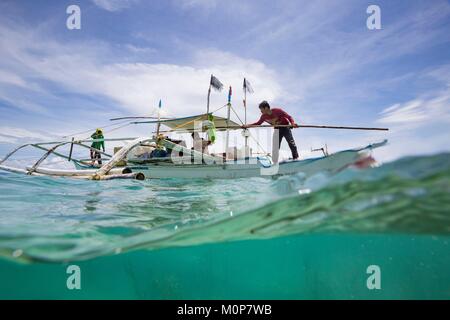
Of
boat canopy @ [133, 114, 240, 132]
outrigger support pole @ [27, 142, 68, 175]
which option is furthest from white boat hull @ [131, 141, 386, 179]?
outrigger support pole @ [27, 142, 68, 175]

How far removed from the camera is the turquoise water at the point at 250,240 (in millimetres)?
4543

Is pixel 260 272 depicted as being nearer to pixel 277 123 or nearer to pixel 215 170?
pixel 215 170

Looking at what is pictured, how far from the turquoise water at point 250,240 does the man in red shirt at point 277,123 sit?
555cm

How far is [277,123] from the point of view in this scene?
11891 millimetres

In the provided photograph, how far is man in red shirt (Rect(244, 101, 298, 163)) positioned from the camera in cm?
1151

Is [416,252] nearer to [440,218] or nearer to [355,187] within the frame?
[440,218]

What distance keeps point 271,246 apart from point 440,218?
356 cm

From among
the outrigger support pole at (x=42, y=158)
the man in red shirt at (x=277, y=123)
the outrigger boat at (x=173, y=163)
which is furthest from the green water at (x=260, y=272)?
the outrigger support pole at (x=42, y=158)

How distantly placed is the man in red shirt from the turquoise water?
5551 millimetres

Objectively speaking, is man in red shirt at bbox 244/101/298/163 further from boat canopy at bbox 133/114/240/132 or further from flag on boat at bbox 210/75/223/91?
flag on boat at bbox 210/75/223/91
